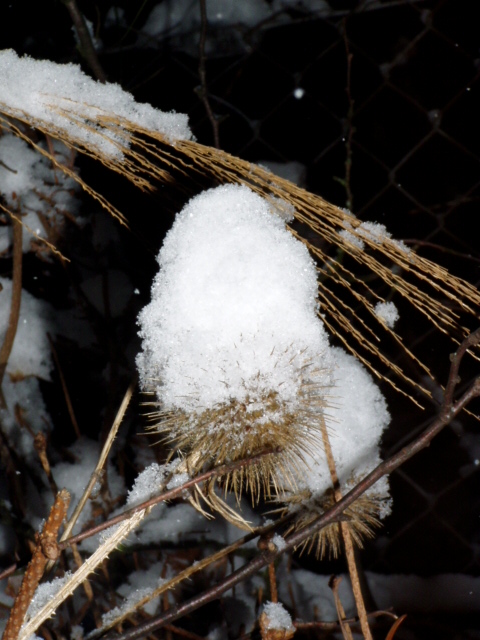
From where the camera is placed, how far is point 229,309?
72 cm

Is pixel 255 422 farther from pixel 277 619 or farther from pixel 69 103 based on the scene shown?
pixel 69 103

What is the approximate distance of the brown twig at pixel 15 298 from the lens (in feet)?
4.40

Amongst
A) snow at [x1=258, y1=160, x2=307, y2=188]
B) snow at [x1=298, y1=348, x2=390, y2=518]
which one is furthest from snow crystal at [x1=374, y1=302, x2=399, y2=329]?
snow at [x1=258, y1=160, x2=307, y2=188]

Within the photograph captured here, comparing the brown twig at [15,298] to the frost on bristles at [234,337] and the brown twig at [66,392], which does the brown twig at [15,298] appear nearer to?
the brown twig at [66,392]

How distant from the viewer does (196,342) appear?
73cm

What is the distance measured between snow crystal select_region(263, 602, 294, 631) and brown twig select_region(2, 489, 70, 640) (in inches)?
14.8

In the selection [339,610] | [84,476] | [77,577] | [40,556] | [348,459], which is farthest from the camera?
[84,476]

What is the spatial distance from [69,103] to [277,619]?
957 millimetres

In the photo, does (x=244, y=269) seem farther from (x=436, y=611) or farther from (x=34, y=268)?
(x=436, y=611)

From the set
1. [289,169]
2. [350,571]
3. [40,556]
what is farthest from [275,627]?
[289,169]

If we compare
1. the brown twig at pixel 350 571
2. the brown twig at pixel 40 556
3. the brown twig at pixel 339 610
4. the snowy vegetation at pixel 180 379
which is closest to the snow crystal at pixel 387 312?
the snowy vegetation at pixel 180 379

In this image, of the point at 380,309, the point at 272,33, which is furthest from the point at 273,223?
the point at 272,33

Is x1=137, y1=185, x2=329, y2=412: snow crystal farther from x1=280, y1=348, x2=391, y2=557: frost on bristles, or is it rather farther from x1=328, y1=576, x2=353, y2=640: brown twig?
x1=328, y1=576, x2=353, y2=640: brown twig

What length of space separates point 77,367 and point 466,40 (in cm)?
155
